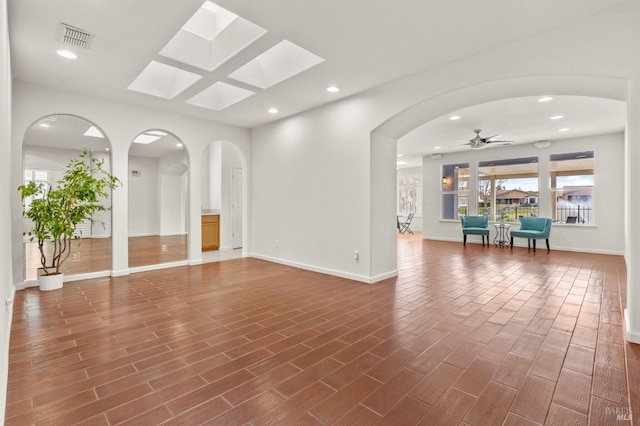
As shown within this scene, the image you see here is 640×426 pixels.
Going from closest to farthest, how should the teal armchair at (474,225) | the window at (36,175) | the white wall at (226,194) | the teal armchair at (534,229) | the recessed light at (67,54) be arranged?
the recessed light at (67,54) → the teal armchair at (534,229) → the white wall at (226,194) → the teal armchair at (474,225) → the window at (36,175)

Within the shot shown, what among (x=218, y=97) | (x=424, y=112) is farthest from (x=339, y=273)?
(x=218, y=97)

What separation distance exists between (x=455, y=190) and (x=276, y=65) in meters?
7.94

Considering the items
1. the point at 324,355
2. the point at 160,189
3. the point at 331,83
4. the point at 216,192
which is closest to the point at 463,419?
the point at 324,355

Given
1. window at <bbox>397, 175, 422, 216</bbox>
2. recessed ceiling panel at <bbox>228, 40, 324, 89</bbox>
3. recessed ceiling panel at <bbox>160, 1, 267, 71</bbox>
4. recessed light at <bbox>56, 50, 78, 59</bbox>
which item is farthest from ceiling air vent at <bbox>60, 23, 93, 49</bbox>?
window at <bbox>397, 175, 422, 216</bbox>

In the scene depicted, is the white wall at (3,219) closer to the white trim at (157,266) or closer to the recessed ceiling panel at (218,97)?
the recessed ceiling panel at (218,97)

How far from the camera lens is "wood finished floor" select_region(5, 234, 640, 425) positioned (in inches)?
67.9

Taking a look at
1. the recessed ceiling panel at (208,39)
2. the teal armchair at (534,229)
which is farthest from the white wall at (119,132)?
the teal armchair at (534,229)

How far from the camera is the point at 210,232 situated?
7988 millimetres

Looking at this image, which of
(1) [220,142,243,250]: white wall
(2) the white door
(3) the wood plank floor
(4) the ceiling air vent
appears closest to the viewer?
(4) the ceiling air vent

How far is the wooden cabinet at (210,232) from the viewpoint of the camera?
785 centimetres

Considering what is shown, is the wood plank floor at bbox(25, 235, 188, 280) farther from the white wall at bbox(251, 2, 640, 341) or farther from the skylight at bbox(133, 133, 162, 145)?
the skylight at bbox(133, 133, 162, 145)

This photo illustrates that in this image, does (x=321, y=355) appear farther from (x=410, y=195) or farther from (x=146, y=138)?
(x=410, y=195)

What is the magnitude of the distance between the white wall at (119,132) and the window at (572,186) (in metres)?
8.02

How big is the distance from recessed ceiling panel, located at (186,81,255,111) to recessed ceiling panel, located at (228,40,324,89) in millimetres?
545
